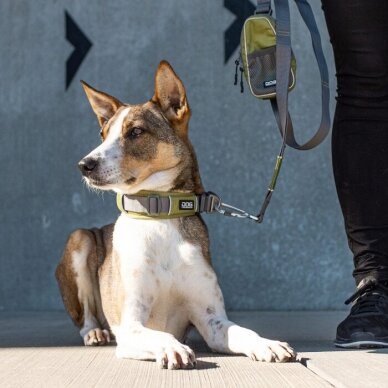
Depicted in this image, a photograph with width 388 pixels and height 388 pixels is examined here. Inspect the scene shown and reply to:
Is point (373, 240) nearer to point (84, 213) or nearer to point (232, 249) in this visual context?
point (232, 249)

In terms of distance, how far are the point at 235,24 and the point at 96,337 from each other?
8.06 feet

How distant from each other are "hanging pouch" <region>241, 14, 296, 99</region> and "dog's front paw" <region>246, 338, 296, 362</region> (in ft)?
2.98

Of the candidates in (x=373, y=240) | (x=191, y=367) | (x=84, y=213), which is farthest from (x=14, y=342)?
(x=84, y=213)

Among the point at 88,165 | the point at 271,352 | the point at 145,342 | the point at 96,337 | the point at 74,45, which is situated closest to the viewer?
the point at 271,352

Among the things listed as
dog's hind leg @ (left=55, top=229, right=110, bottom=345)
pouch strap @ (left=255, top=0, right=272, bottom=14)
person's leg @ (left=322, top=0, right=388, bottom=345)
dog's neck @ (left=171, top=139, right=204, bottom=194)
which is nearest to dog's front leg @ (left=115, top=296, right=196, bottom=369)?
dog's neck @ (left=171, top=139, right=204, bottom=194)

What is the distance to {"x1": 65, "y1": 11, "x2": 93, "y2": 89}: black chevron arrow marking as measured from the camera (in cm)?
558

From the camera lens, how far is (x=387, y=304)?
322 centimetres

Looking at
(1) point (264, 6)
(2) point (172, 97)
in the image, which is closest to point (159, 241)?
(2) point (172, 97)

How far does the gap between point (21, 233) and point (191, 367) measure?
304 cm

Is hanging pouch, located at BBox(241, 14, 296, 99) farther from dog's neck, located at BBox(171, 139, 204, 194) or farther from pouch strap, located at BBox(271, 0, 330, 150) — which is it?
dog's neck, located at BBox(171, 139, 204, 194)

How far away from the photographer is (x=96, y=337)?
367 centimetres

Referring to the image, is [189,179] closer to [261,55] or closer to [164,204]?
[164,204]

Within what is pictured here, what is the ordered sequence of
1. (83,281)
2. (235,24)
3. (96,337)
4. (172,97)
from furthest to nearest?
(235,24)
(83,281)
(96,337)
(172,97)

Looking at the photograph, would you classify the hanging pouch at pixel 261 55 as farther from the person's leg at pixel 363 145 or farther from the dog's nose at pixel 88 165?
the dog's nose at pixel 88 165
